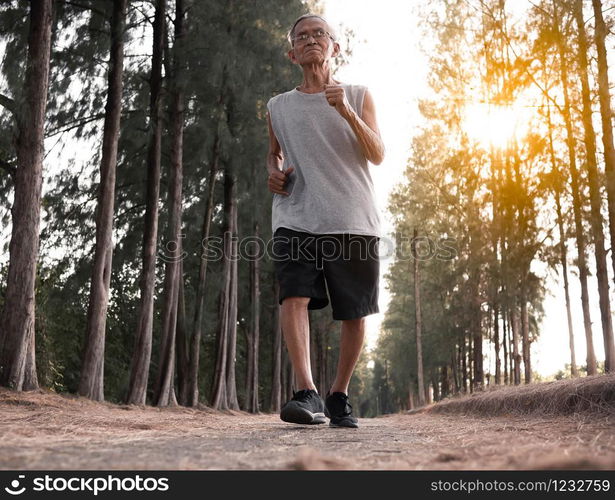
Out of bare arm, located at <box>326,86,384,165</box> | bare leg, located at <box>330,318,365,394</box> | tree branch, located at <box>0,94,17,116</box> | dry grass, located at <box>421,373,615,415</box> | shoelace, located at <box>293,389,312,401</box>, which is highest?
tree branch, located at <box>0,94,17,116</box>

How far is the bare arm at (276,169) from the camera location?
395cm

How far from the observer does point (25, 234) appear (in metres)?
7.20

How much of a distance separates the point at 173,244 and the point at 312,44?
973 cm

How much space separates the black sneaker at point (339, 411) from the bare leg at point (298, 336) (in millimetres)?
212

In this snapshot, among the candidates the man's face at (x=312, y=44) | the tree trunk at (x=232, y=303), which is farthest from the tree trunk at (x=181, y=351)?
the man's face at (x=312, y=44)

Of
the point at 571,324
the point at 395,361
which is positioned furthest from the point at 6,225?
the point at 395,361

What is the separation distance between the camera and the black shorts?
377cm

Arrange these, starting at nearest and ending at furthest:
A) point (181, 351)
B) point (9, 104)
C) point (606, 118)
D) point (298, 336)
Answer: point (298, 336), point (9, 104), point (606, 118), point (181, 351)

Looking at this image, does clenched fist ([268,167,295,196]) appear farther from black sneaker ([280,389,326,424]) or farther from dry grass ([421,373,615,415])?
dry grass ([421,373,615,415])

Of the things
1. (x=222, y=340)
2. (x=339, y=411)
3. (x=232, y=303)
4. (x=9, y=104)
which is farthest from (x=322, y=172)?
(x=232, y=303)

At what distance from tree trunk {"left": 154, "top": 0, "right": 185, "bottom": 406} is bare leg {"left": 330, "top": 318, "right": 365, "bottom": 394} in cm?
922

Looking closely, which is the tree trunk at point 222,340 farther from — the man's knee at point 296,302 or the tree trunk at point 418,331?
the man's knee at point 296,302

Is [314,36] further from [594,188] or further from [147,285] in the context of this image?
[147,285]

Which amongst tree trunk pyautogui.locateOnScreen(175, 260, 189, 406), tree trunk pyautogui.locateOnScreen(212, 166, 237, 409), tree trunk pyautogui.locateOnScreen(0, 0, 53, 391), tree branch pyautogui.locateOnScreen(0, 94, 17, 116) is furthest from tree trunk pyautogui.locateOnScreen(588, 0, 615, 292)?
tree trunk pyautogui.locateOnScreen(175, 260, 189, 406)
